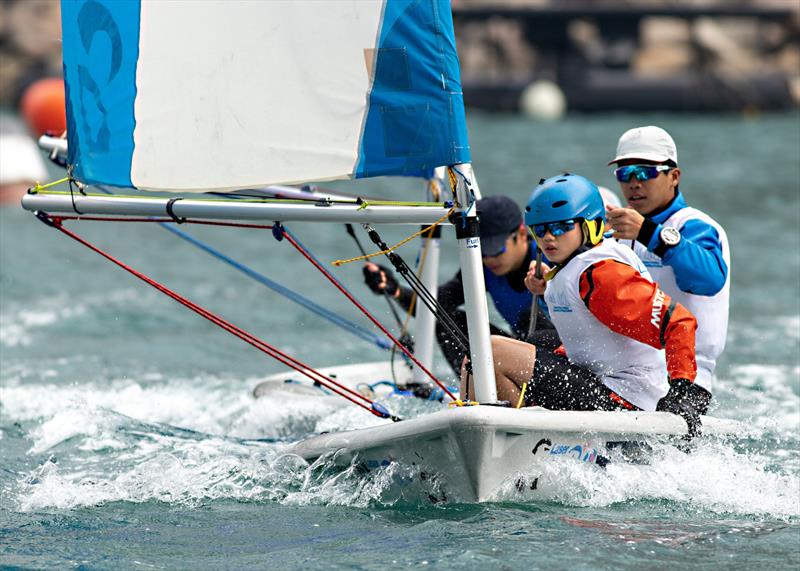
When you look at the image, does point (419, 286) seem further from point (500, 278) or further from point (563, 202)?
point (500, 278)

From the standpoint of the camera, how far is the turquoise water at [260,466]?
16.2 ft

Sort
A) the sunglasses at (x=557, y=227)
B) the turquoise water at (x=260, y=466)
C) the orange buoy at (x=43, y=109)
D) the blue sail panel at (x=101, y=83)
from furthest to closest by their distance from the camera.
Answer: the orange buoy at (x=43, y=109) < the blue sail panel at (x=101, y=83) < the sunglasses at (x=557, y=227) < the turquoise water at (x=260, y=466)

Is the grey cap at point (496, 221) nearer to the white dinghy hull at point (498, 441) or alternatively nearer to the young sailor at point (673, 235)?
the young sailor at point (673, 235)

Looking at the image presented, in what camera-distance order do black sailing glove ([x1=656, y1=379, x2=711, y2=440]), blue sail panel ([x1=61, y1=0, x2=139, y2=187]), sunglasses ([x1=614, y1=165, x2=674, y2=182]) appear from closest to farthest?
black sailing glove ([x1=656, y1=379, x2=711, y2=440])
blue sail panel ([x1=61, y1=0, x2=139, y2=187])
sunglasses ([x1=614, y1=165, x2=674, y2=182])

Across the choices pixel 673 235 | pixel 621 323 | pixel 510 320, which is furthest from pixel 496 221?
pixel 621 323

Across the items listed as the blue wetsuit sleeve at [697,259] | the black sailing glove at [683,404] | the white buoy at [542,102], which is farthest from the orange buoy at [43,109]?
the white buoy at [542,102]

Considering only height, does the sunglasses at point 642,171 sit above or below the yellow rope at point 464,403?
above

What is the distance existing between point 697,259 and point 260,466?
224 centimetres

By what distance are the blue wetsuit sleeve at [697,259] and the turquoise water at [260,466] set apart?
2.35ft

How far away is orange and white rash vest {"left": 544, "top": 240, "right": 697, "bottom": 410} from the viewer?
520 centimetres

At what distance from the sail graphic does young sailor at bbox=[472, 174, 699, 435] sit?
509 millimetres

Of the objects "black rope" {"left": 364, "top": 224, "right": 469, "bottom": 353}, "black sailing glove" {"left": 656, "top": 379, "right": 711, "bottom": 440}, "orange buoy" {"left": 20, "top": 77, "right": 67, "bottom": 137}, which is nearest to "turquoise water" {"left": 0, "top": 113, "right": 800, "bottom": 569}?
"black sailing glove" {"left": 656, "top": 379, "right": 711, "bottom": 440}

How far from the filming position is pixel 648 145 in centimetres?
596

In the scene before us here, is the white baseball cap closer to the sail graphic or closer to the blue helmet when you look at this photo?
the blue helmet
